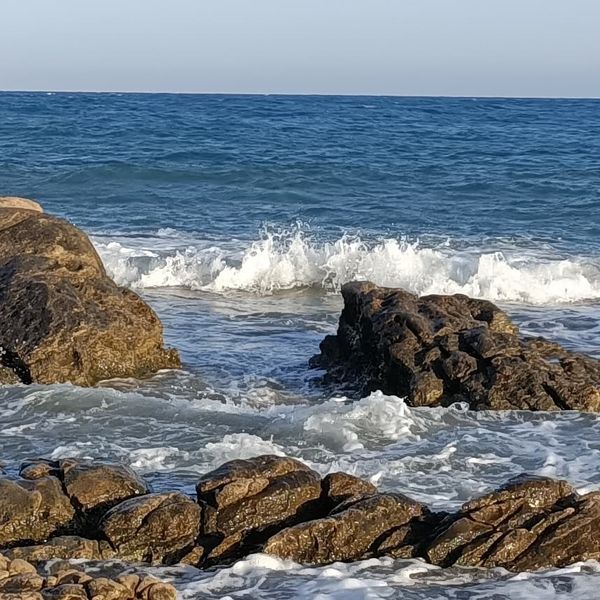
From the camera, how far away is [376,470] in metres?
7.14

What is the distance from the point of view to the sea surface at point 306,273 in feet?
23.2

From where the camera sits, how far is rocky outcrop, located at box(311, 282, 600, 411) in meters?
8.53

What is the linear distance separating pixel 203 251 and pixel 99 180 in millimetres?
8228

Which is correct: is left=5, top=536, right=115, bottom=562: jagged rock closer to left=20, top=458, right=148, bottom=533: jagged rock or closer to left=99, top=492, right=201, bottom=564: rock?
left=99, top=492, right=201, bottom=564: rock

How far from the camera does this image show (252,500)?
584 cm

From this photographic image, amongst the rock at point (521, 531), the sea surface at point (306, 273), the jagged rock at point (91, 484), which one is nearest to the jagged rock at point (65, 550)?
the jagged rock at point (91, 484)

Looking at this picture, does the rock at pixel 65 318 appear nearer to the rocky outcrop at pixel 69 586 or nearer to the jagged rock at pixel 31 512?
the jagged rock at pixel 31 512

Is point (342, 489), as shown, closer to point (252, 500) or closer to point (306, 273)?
point (252, 500)

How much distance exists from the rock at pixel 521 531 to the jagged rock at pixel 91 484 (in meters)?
1.76

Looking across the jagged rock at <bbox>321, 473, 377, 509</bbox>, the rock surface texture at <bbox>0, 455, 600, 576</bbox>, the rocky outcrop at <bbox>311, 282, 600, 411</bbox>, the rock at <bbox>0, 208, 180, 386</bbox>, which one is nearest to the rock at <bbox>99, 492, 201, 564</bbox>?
the rock surface texture at <bbox>0, 455, 600, 576</bbox>

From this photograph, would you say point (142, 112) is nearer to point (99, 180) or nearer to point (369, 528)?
point (99, 180)

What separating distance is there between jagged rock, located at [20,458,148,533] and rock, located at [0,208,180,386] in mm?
2885

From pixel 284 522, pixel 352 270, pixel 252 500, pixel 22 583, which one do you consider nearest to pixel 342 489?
pixel 284 522

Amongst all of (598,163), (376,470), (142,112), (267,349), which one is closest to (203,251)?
(267,349)
